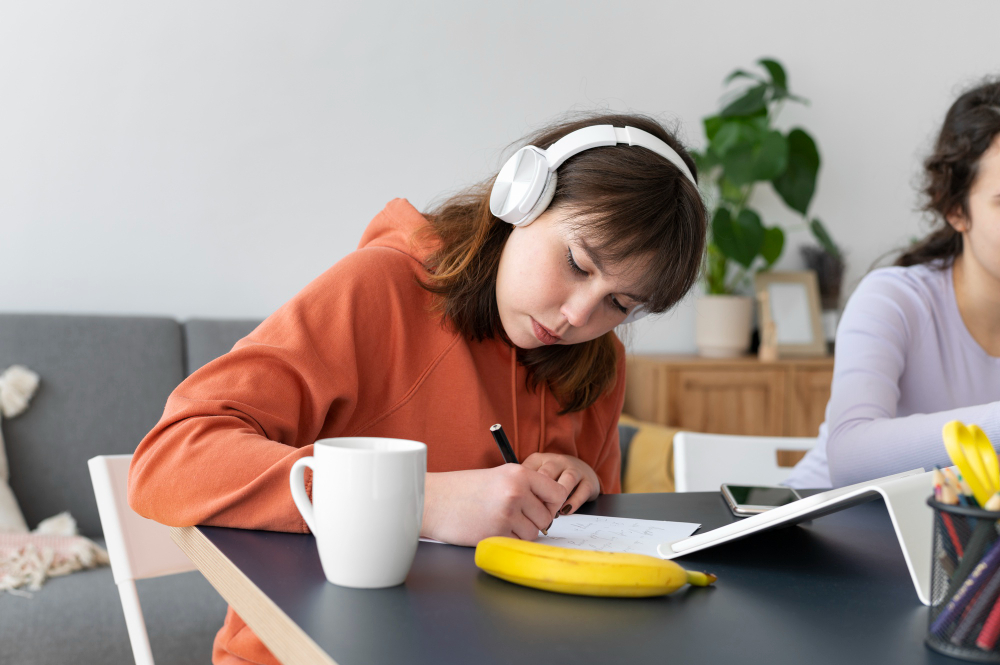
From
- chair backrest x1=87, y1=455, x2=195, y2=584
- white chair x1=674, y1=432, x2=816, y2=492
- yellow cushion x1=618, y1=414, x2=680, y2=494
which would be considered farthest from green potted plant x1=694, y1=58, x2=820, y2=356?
chair backrest x1=87, y1=455, x2=195, y2=584

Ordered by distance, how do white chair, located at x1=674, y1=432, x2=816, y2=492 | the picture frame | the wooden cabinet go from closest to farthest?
white chair, located at x1=674, y1=432, x2=816, y2=492, the wooden cabinet, the picture frame

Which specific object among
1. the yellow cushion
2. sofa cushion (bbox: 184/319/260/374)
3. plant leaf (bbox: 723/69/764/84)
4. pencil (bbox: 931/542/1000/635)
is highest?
plant leaf (bbox: 723/69/764/84)

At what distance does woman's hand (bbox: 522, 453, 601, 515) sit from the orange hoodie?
0.29 ft

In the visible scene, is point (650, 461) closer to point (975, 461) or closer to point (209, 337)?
point (209, 337)

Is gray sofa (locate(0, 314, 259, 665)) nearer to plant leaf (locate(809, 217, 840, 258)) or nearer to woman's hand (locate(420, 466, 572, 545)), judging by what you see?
woman's hand (locate(420, 466, 572, 545))

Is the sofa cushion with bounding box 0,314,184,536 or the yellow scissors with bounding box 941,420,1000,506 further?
the sofa cushion with bounding box 0,314,184,536

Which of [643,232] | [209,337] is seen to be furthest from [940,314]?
[209,337]

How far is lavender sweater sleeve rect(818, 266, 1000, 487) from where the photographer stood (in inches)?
47.7

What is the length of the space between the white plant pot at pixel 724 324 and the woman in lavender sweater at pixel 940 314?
1.58m

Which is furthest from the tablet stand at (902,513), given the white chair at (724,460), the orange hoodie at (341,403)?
the white chair at (724,460)

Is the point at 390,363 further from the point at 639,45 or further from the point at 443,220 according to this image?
the point at 639,45

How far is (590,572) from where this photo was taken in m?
0.55

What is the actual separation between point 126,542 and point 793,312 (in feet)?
9.19

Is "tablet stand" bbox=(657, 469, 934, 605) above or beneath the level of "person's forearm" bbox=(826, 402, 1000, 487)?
above
